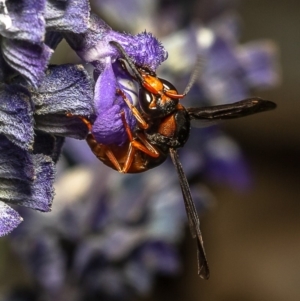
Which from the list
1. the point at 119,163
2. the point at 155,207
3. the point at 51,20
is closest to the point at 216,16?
the point at 155,207

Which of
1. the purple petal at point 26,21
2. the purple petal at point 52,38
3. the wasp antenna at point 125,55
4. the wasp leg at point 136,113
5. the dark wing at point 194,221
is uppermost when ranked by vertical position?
the purple petal at point 26,21

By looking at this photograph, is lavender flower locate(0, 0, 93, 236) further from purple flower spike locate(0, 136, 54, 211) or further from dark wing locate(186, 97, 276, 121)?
dark wing locate(186, 97, 276, 121)

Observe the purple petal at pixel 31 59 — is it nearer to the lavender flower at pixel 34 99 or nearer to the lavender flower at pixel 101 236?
the lavender flower at pixel 34 99

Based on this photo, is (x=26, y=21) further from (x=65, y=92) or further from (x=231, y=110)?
(x=231, y=110)

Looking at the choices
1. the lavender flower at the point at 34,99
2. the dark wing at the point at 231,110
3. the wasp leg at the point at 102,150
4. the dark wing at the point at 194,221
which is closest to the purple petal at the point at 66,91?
the lavender flower at the point at 34,99

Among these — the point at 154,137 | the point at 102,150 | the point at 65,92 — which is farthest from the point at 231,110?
the point at 65,92

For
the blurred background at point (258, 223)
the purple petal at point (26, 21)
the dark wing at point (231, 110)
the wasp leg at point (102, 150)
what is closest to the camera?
the purple petal at point (26, 21)
